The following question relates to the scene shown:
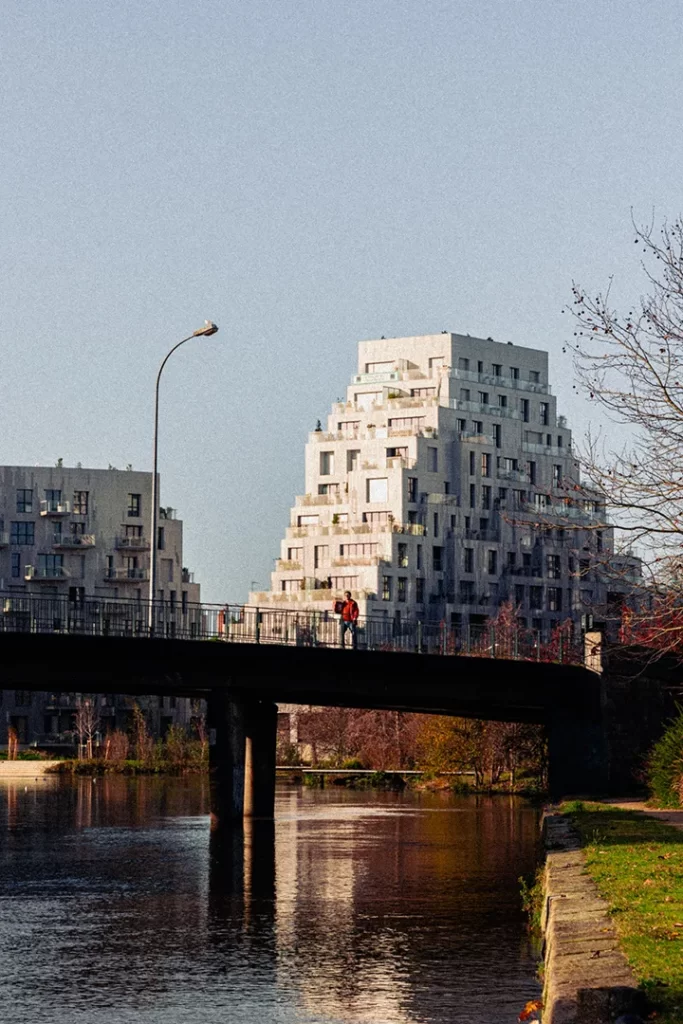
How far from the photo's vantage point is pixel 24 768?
376ft

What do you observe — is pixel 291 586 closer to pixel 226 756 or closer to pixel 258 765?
pixel 258 765

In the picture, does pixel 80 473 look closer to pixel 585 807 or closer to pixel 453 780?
pixel 453 780

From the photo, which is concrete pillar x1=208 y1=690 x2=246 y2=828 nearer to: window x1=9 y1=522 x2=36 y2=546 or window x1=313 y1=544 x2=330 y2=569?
window x1=313 y1=544 x2=330 y2=569

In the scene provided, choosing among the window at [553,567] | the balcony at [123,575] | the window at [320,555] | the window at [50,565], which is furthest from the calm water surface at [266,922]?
the window at [553,567]

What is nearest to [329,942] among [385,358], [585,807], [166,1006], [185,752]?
[166,1006]

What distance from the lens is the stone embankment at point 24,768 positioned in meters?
113

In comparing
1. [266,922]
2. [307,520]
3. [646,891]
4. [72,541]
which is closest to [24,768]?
[72,541]

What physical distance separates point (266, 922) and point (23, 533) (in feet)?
401

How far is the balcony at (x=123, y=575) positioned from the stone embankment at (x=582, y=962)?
127 m

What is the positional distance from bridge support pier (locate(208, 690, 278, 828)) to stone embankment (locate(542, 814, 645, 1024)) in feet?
116

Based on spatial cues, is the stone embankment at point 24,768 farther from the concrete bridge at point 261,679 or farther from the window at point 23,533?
the concrete bridge at point 261,679

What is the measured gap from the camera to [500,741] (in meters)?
86.2

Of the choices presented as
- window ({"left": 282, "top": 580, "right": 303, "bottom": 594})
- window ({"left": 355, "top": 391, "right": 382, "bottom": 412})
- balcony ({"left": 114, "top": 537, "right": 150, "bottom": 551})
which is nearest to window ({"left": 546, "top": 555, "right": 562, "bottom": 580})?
window ({"left": 355, "top": 391, "right": 382, "bottom": 412})

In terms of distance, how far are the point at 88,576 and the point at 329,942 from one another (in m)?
126
